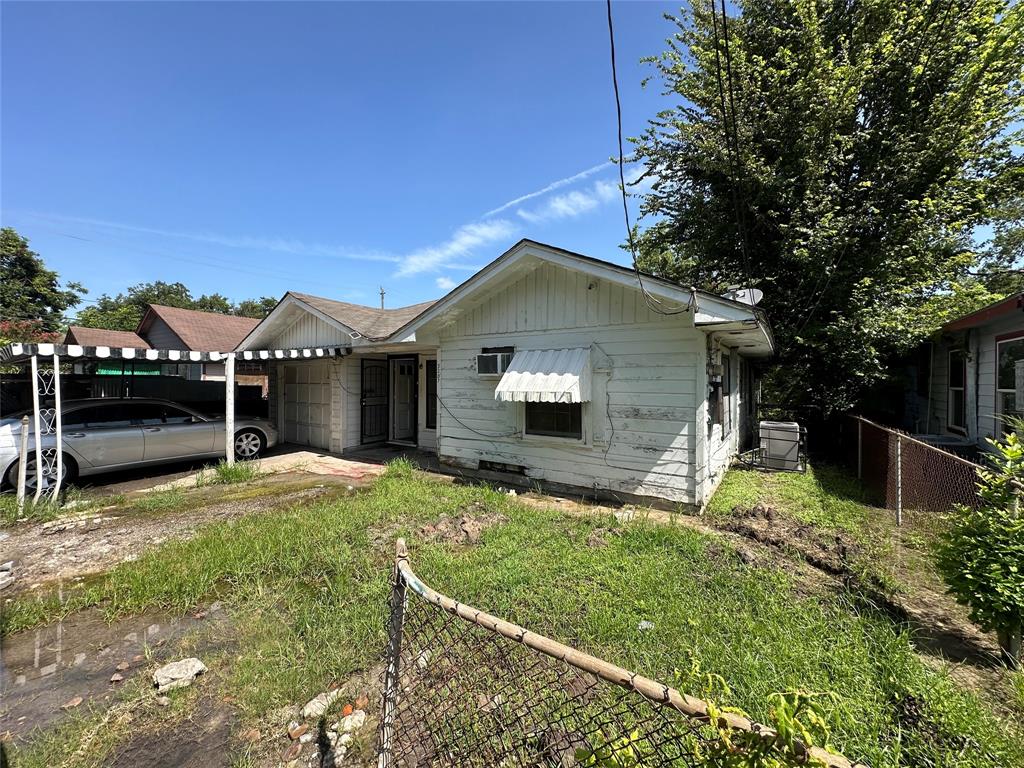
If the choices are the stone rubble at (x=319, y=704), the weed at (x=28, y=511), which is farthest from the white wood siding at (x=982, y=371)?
the weed at (x=28, y=511)

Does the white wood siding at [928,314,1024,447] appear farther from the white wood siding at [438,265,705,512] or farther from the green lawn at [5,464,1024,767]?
the white wood siding at [438,265,705,512]

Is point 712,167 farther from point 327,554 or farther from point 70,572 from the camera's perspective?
point 70,572

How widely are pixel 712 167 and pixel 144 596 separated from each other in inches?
497

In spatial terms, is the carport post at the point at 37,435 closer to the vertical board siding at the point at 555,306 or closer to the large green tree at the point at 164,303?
the vertical board siding at the point at 555,306

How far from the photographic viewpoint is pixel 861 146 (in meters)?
9.50

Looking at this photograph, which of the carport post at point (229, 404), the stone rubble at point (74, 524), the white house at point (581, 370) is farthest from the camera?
the carport post at point (229, 404)

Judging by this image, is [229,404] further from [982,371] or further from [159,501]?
[982,371]

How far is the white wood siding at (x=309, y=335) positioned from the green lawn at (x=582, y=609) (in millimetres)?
5158

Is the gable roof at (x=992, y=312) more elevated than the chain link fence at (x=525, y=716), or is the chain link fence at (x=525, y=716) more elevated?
the gable roof at (x=992, y=312)

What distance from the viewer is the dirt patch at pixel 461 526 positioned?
454 cm

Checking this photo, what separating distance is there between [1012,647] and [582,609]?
2.66 meters

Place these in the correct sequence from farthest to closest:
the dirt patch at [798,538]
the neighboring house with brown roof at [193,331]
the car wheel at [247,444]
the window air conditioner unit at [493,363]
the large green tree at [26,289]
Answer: the large green tree at [26,289] → the neighboring house with brown roof at [193,331] → the car wheel at [247,444] → the window air conditioner unit at [493,363] → the dirt patch at [798,538]

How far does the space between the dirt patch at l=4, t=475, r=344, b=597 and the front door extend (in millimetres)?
4139

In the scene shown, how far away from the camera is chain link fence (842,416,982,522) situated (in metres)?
4.73
